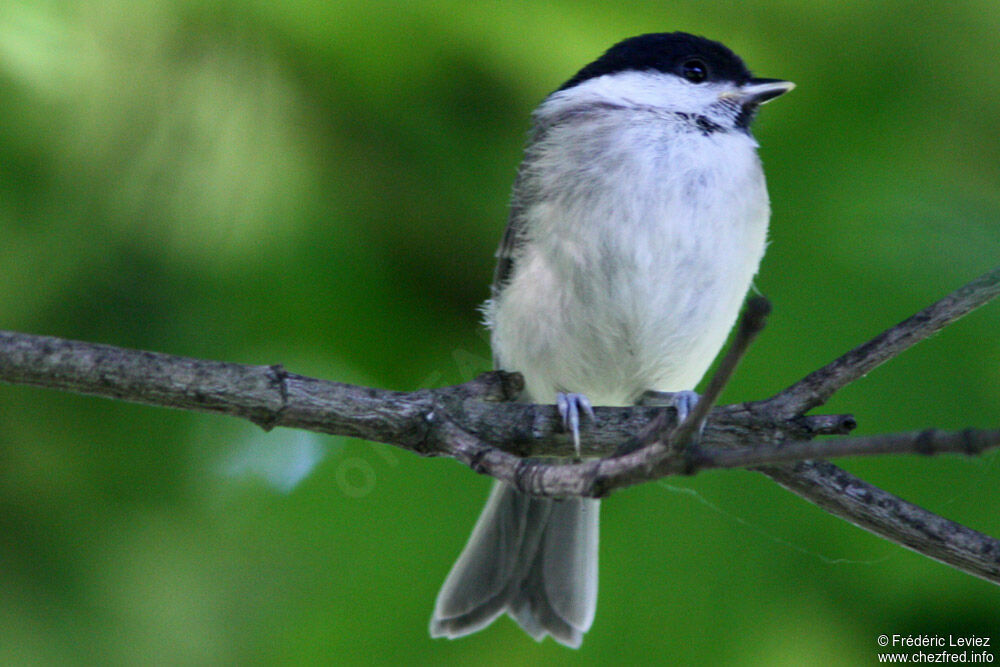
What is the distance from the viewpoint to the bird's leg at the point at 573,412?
0.90 metres

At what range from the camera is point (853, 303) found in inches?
35.7

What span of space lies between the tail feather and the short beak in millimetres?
544

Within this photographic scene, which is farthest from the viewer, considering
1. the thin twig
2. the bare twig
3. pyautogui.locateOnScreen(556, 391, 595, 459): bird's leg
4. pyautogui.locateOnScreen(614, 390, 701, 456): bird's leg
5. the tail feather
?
the tail feather

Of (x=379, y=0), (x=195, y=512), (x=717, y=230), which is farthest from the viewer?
(x=717, y=230)

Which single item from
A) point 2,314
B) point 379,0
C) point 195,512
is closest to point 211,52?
point 379,0

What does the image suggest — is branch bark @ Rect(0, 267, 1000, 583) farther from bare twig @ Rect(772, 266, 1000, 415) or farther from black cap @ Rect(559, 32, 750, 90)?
black cap @ Rect(559, 32, 750, 90)

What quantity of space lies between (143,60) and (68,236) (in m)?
0.19

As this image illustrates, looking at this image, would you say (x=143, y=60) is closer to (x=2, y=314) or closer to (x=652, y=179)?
(x=2, y=314)

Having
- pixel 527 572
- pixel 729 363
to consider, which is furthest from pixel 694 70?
pixel 729 363

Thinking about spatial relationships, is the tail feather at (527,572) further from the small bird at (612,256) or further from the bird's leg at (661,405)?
the bird's leg at (661,405)

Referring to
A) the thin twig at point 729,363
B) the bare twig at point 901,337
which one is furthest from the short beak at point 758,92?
the thin twig at point 729,363

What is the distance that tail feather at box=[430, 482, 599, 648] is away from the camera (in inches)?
43.7

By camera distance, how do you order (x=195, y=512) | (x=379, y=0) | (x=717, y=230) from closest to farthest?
(x=379, y=0) → (x=195, y=512) → (x=717, y=230)

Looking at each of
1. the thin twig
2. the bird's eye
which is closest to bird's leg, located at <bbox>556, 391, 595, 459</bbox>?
the thin twig
